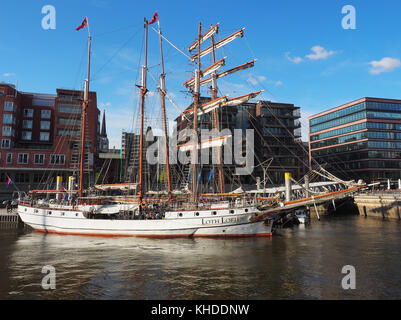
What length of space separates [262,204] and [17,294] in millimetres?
24080

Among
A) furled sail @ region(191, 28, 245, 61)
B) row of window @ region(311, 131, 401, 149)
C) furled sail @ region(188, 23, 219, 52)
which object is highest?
furled sail @ region(188, 23, 219, 52)

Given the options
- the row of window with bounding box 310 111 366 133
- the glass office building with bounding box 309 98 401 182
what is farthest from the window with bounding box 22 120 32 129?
the row of window with bounding box 310 111 366 133

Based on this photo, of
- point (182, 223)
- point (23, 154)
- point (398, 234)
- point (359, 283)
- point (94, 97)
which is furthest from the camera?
point (94, 97)

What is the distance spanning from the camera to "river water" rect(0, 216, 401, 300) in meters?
14.7


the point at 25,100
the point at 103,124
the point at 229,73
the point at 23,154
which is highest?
the point at 103,124

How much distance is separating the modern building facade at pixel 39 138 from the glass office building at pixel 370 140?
76447 mm

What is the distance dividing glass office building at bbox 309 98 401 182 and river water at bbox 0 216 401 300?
2828 inches

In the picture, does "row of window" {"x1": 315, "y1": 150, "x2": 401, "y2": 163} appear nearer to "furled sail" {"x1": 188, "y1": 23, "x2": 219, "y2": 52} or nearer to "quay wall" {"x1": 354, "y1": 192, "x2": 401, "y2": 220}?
"quay wall" {"x1": 354, "y1": 192, "x2": 401, "y2": 220}

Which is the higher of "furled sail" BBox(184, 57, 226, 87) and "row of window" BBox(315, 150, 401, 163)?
"furled sail" BBox(184, 57, 226, 87)

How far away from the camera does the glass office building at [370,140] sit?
91688 mm

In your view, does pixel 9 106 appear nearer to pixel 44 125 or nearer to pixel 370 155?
pixel 44 125

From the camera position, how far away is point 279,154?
283 ft
